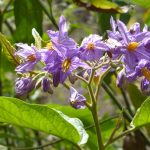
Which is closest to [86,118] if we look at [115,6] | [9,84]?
[115,6]

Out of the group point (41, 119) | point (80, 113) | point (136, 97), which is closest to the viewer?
point (41, 119)

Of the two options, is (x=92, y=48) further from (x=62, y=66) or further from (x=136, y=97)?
(x=136, y=97)

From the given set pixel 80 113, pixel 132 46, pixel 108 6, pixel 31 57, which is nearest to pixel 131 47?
pixel 132 46

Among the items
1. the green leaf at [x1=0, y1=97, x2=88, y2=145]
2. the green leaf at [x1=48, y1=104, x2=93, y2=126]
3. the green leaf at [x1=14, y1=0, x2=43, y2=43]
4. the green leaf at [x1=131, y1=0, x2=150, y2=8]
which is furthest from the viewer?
the green leaf at [x1=14, y1=0, x2=43, y2=43]

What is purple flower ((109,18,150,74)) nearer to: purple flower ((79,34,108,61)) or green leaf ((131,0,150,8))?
purple flower ((79,34,108,61))

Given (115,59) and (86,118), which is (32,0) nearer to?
(86,118)

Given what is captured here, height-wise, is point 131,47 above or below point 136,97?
above

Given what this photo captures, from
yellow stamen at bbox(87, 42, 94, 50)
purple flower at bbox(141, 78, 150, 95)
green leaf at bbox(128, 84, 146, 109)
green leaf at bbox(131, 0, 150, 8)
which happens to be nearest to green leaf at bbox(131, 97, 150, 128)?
purple flower at bbox(141, 78, 150, 95)
